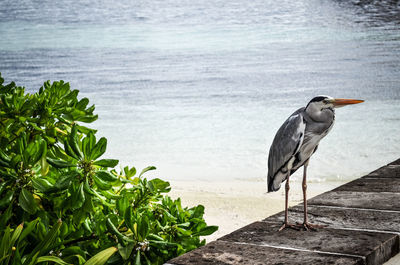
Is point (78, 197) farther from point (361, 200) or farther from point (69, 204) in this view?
point (361, 200)

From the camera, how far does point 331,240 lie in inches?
67.5

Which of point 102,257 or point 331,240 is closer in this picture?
point 102,257

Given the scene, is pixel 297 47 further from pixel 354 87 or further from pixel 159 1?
pixel 159 1

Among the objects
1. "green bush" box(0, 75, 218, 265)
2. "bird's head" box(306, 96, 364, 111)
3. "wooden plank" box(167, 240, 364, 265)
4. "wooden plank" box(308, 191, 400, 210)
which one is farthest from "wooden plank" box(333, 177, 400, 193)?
"green bush" box(0, 75, 218, 265)

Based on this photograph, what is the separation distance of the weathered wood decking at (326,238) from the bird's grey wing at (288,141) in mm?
220

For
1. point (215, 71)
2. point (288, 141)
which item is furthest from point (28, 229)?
point (215, 71)

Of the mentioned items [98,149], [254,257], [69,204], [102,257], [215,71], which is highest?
[98,149]

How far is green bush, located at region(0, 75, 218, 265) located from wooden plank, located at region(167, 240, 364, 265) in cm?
5

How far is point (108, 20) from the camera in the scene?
34.1 meters

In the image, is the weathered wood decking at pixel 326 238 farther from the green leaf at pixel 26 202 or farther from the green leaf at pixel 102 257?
the green leaf at pixel 26 202

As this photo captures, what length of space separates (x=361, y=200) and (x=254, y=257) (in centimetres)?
72

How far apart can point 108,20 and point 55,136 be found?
110ft

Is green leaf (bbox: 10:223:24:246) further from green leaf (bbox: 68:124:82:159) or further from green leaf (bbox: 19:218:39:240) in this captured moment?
green leaf (bbox: 68:124:82:159)

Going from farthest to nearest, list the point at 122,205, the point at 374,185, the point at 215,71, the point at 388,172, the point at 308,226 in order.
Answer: the point at 215,71, the point at 388,172, the point at 374,185, the point at 308,226, the point at 122,205
